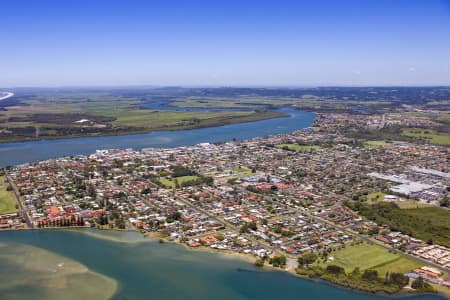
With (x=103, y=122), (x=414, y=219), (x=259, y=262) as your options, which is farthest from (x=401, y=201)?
(x=103, y=122)

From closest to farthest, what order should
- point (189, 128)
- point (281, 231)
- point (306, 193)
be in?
point (281, 231), point (306, 193), point (189, 128)

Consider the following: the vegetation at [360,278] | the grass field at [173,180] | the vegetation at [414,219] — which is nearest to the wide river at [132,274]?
the vegetation at [360,278]

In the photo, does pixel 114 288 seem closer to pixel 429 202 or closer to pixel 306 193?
pixel 306 193

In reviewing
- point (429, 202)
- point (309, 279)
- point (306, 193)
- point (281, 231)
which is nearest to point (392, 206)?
point (429, 202)

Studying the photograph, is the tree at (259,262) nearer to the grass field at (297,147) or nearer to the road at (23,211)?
the road at (23,211)

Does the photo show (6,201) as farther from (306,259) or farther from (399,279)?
(399,279)

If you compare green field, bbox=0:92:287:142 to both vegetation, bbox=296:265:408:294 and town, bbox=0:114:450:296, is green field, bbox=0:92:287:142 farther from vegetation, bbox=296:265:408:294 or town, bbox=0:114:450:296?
vegetation, bbox=296:265:408:294

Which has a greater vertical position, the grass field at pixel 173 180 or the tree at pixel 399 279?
the grass field at pixel 173 180
